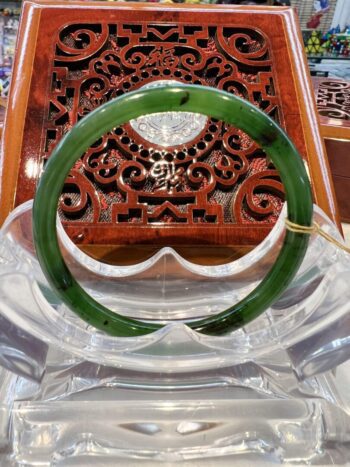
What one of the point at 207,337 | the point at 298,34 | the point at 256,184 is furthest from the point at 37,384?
the point at 298,34

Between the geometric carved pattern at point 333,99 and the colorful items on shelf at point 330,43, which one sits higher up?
the colorful items on shelf at point 330,43

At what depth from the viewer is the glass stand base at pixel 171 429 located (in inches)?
17.7

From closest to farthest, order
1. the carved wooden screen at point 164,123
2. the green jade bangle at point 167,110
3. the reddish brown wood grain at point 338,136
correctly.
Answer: the green jade bangle at point 167,110 → the carved wooden screen at point 164,123 → the reddish brown wood grain at point 338,136

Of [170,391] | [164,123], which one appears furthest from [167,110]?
[164,123]

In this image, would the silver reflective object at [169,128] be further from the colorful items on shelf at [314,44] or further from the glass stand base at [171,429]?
the colorful items on shelf at [314,44]

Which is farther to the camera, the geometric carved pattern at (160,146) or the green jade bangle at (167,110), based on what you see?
the geometric carved pattern at (160,146)

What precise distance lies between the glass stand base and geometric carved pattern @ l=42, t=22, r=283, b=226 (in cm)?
29

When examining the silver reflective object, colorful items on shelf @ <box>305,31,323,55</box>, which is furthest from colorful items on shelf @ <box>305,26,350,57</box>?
the silver reflective object

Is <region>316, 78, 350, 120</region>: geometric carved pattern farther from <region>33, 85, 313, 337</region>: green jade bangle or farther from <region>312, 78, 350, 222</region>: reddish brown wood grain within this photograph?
<region>33, 85, 313, 337</region>: green jade bangle

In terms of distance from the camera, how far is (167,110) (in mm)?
394

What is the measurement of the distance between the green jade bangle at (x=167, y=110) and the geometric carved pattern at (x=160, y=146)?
9.5 inches

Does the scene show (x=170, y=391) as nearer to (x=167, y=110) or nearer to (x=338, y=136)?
(x=167, y=110)

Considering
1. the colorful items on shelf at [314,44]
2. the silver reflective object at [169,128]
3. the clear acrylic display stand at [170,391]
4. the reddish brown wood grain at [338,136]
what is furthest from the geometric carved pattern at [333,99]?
the colorful items on shelf at [314,44]

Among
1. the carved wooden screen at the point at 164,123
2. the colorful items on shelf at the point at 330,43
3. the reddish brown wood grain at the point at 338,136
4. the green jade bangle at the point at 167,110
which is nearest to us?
the green jade bangle at the point at 167,110
